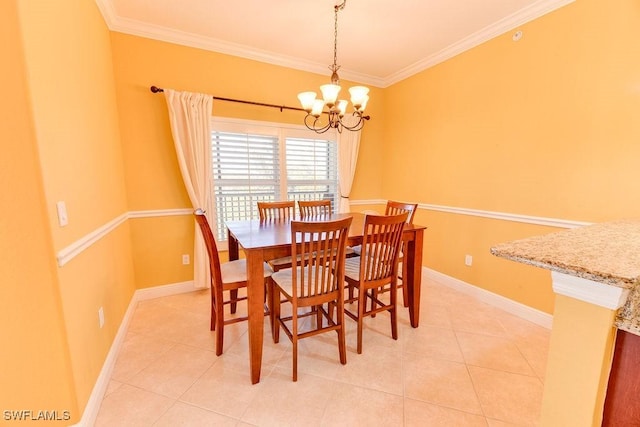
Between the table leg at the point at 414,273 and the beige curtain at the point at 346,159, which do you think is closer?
the table leg at the point at 414,273

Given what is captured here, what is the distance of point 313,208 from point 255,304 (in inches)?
59.6

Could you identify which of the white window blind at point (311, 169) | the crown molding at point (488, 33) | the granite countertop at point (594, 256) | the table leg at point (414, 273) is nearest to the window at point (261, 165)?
the white window blind at point (311, 169)

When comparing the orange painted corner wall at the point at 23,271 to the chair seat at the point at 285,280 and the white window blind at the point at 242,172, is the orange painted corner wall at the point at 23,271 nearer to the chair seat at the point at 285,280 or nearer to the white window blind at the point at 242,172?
the chair seat at the point at 285,280

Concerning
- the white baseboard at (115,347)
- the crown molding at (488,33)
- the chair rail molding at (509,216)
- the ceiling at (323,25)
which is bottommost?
the white baseboard at (115,347)

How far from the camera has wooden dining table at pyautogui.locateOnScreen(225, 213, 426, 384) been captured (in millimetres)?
1650

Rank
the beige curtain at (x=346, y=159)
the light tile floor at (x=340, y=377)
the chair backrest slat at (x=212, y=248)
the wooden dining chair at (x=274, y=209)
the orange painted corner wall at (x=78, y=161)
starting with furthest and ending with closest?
1. the beige curtain at (x=346, y=159)
2. the wooden dining chair at (x=274, y=209)
3. the chair backrest slat at (x=212, y=248)
4. the light tile floor at (x=340, y=377)
5. the orange painted corner wall at (x=78, y=161)

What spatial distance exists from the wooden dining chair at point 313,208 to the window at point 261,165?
0.59m

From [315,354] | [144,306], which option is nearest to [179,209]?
[144,306]

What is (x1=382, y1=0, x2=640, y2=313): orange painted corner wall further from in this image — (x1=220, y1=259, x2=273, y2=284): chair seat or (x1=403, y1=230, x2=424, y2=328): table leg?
(x1=220, y1=259, x2=273, y2=284): chair seat

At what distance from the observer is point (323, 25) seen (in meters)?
2.51

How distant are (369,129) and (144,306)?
3534 mm

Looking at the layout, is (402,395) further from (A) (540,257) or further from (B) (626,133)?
(B) (626,133)

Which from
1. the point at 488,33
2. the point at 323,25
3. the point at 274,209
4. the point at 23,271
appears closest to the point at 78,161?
the point at 23,271

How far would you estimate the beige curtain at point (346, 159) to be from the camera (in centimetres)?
365
